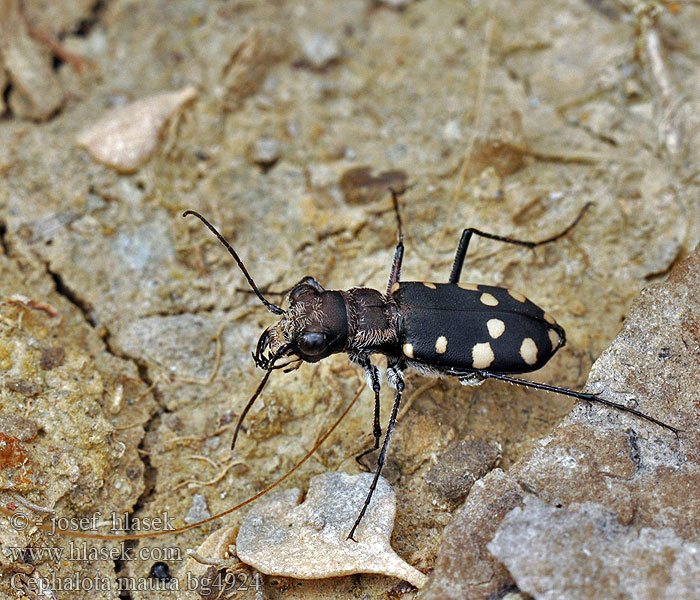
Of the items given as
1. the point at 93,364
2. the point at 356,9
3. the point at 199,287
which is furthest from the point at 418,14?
the point at 93,364

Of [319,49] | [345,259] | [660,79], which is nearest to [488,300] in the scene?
[345,259]

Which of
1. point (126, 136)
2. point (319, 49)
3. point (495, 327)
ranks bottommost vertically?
point (495, 327)

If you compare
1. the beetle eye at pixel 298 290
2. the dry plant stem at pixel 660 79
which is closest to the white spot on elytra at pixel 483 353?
the beetle eye at pixel 298 290

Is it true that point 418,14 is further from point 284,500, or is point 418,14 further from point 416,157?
point 284,500

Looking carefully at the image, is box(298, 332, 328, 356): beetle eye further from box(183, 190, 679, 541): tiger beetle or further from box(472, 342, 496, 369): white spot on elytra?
box(472, 342, 496, 369): white spot on elytra

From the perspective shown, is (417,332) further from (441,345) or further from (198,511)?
(198,511)

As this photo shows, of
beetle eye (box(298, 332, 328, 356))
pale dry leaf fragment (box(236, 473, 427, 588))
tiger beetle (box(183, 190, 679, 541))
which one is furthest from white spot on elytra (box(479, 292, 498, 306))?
pale dry leaf fragment (box(236, 473, 427, 588))
